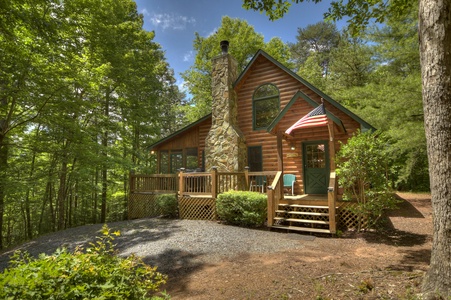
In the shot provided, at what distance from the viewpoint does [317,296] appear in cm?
308

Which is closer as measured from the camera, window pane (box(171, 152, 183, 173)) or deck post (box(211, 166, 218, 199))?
deck post (box(211, 166, 218, 199))

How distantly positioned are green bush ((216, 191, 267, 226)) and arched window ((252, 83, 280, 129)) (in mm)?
4340

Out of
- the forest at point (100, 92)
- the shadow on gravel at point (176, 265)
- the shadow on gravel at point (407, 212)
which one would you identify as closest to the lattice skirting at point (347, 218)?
the forest at point (100, 92)

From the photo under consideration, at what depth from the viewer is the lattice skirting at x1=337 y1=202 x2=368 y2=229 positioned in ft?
22.4

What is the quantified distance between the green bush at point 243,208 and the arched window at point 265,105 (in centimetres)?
434

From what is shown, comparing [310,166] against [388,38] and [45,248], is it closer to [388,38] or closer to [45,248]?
[388,38]

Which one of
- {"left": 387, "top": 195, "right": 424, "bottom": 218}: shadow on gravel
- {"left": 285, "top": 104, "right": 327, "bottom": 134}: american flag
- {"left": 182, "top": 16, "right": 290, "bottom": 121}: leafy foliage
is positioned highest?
{"left": 182, "top": 16, "right": 290, "bottom": 121}: leafy foliage

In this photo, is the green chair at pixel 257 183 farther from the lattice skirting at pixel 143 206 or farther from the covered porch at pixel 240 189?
the lattice skirting at pixel 143 206

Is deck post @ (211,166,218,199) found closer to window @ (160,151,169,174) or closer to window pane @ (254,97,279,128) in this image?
window pane @ (254,97,279,128)

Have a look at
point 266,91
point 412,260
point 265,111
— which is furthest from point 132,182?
point 412,260

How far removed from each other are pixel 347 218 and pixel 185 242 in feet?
16.9

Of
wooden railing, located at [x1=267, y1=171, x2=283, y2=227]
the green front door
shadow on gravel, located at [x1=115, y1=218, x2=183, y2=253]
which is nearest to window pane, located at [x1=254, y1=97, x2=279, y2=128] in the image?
the green front door

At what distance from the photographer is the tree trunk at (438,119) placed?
9.64ft

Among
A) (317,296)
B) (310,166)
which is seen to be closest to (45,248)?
(317,296)
